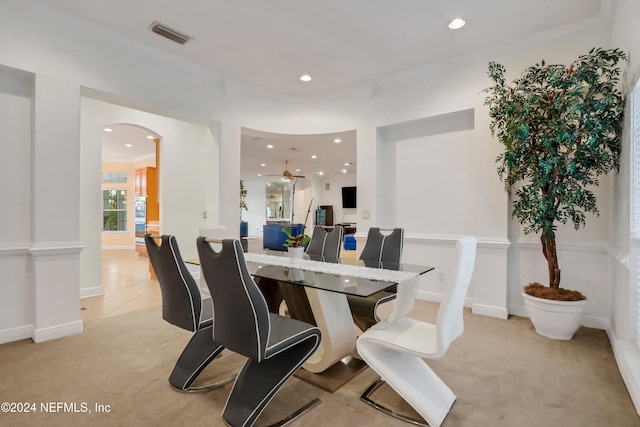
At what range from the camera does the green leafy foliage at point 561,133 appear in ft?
8.63

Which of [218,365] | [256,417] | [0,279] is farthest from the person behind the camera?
[0,279]

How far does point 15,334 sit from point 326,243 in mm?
2913

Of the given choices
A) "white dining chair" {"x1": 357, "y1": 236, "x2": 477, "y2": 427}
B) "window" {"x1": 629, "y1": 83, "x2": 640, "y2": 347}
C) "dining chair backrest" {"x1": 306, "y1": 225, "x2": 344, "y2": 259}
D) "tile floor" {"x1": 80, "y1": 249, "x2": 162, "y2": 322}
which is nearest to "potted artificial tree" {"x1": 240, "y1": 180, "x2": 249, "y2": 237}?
"tile floor" {"x1": 80, "y1": 249, "x2": 162, "y2": 322}

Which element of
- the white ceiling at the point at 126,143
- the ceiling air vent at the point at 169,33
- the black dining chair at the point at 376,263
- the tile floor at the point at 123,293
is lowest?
the tile floor at the point at 123,293

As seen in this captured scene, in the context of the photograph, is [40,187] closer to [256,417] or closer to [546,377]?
[256,417]

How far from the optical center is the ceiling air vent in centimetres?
319

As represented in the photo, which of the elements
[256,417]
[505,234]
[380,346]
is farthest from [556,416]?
[505,234]

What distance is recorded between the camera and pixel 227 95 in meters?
4.39

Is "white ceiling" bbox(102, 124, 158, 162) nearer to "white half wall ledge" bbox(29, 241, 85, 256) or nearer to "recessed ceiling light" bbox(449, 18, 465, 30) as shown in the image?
"white half wall ledge" bbox(29, 241, 85, 256)

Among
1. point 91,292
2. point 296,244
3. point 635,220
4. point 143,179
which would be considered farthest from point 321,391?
point 143,179

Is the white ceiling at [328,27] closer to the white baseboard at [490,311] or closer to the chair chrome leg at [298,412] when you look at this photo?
the white baseboard at [490,311]

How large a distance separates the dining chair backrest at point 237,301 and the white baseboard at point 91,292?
3678 millimetres

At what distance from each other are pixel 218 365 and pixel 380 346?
4.21ft

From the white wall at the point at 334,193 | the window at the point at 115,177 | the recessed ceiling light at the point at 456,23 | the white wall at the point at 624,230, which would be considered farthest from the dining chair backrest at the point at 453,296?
the window at the point at 115,177
